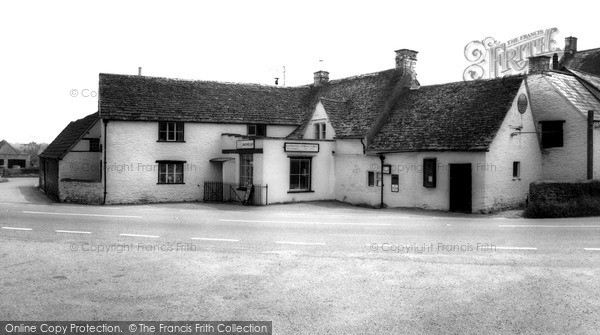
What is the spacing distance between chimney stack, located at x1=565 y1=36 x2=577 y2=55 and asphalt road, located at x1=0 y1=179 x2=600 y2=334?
1197 inches

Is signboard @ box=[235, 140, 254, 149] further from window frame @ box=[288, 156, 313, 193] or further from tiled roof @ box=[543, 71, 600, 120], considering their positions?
tiled roof @ box=[543, 71, 600, 120]

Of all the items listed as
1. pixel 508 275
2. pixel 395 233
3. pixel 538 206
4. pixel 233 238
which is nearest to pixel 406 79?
pixel 538 206

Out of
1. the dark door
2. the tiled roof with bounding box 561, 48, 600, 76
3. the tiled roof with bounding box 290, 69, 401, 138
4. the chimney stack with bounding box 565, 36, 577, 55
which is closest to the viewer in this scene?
the dark door

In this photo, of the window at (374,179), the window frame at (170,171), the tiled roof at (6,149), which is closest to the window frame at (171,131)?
the window frame at (170,171)

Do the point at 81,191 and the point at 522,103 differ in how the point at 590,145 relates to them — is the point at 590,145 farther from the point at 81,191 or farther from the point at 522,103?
the point at 81,191

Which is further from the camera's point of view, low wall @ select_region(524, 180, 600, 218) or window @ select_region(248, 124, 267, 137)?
window @ select_region(248, 124, 267, 137)

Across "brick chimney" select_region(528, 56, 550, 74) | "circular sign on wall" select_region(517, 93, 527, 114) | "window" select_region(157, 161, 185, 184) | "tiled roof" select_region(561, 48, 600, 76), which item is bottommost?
"window" select_region(157, 161, 185, 184)

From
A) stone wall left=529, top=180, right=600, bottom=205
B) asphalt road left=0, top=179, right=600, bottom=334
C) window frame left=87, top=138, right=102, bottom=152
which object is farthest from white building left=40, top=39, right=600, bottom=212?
asphalt road left=0, top=179, right=600, bottom=334

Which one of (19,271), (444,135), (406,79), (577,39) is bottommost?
(19,271)

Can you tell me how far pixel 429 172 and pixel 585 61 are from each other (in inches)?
953

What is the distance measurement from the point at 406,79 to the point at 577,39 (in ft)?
70.7

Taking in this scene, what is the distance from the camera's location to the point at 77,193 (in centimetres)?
2900

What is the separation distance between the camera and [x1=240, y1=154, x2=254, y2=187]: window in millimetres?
28247

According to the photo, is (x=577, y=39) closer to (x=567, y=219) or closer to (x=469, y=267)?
(x=567, y=219)
